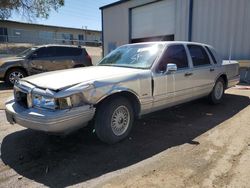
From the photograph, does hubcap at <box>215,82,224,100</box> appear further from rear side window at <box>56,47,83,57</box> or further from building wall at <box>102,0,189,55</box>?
building wall at <box>102,0,189,55</box>

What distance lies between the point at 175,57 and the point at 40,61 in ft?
25.3

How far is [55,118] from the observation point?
3285mm

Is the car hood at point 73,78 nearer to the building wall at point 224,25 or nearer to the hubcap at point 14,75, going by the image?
the hubcap at point 14,75

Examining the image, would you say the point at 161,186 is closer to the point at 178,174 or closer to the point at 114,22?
the point at 178,174

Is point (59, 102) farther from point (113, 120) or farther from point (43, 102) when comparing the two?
point (113, 120)

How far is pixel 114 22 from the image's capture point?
18.6m

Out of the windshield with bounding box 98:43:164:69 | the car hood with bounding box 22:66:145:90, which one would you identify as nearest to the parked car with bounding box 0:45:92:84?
the windshield with bounding box 98:43:164:69

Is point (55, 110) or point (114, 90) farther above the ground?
point (114, 90)

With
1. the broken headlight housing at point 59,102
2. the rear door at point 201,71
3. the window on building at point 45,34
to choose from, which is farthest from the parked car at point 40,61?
the window on building at point 45,34

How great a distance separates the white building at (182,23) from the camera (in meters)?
11.8

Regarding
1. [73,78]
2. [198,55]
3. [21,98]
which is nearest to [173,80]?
[198,55]

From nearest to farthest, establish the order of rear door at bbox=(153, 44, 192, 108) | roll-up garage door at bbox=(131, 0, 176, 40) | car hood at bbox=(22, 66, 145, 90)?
car hood at bbox=(22, 66, 145, 90) → rear door at bbox=(153, 44, 192, 108) → roll-up garage door at bbox=(131, 0, 176, 40)

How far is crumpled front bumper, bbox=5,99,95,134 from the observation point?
3.30 m

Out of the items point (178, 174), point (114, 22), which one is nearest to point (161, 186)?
point (178, 174)
